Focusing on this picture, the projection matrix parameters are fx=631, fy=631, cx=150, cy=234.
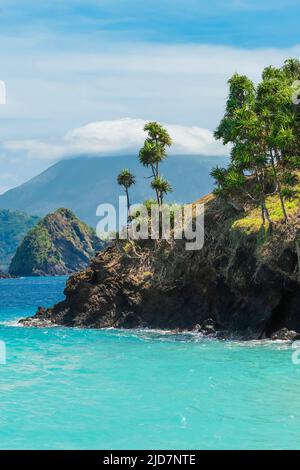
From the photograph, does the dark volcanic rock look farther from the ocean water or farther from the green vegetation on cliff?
the green vegetation on cliff

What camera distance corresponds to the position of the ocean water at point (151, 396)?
23.3 m

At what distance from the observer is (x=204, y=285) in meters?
55.2

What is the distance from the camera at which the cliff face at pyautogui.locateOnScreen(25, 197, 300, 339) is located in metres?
47.8

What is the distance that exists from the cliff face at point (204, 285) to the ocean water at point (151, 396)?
15.3 ft

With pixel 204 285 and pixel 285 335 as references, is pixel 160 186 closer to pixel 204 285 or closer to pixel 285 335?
pixel 204 285

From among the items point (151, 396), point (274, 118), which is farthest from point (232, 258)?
point (151, 396)

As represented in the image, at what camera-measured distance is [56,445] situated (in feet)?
74.4

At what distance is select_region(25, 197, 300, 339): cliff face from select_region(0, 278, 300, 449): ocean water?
15.3ft

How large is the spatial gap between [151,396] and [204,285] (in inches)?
1032

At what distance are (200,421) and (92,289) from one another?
37.0 metres

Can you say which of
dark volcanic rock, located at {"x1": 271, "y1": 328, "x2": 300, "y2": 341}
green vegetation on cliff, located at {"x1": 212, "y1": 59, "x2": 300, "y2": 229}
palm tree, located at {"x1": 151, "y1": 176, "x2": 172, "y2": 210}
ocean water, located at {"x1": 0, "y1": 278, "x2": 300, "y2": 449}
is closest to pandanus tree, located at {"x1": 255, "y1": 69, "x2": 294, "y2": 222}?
green vegetation on cliff, located at {"x1": 212, "y1": 59, "x2": 300, "y2": 229}

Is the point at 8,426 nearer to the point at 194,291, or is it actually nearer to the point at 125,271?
the point at 194,291

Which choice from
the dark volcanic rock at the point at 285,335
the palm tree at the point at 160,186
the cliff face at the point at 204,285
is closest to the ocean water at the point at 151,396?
the dark volcanic rock at the point at 285,335

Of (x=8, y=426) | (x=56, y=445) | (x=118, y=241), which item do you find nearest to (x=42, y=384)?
(x=8, y=426)
